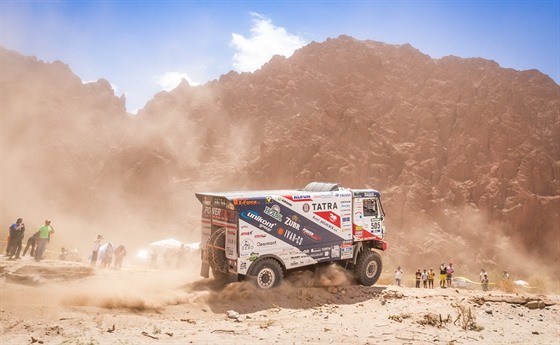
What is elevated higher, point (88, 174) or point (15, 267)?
point (88, 174)

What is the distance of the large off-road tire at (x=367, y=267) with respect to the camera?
1401 centimetres

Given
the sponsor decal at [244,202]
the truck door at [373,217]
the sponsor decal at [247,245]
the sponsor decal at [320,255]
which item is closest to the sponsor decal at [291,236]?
the sponsor decal at [320,255]

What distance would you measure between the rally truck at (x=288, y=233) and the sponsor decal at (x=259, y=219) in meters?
0.02

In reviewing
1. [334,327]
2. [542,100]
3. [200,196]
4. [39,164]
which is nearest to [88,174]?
[39,164]

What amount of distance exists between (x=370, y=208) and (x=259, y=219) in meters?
4.91

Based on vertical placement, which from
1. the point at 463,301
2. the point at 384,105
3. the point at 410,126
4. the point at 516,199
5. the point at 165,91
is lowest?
the point at 463,301

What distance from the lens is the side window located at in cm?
1438

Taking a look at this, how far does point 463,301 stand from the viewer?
39.9 feet

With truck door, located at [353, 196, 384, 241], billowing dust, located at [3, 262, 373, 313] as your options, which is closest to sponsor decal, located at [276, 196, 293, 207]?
billowing dust, located at [3, 262, 373, 313]

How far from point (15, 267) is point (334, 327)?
1090cm

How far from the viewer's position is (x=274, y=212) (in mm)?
12227

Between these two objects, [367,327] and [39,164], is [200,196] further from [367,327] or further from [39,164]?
[39,164]

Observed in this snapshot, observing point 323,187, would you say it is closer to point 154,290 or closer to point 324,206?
point 324,206

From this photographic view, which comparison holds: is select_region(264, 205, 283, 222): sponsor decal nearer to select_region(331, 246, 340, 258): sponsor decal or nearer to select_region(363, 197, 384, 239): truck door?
select_region(331, 246, 340, 258): sponsor decal
